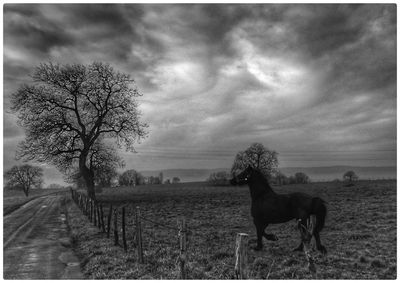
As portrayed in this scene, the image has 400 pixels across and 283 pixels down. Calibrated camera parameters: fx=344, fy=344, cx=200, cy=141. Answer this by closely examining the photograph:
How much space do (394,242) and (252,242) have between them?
16.9 ft

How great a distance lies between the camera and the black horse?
10289mm

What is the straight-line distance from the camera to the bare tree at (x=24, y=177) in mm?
93875

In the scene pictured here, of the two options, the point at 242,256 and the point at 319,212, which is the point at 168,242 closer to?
the point at 319,212

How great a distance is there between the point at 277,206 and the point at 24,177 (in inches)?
3926

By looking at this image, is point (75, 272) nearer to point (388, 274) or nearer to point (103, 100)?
point (388, 274)

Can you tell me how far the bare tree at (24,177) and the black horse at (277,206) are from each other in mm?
94832

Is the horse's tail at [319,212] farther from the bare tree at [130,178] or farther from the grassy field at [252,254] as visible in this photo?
the bare tree at [130,178]

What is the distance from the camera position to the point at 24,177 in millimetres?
95875

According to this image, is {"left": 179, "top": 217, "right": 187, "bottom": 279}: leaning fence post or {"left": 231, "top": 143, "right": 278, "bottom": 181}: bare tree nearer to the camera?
{"left": 179, "top": 217, "right": 187, "bottom": 279}: leaning fence post

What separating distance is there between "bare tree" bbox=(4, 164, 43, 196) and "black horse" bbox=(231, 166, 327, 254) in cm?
9483

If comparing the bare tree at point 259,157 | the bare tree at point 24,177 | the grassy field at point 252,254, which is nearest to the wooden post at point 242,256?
the grassy field at point 252,254

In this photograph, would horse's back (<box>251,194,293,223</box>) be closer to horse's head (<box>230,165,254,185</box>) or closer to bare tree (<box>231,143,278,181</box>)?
horse's head (<box>230,165,254,185</box>)

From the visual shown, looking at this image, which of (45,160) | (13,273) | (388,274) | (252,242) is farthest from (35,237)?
(45,160)

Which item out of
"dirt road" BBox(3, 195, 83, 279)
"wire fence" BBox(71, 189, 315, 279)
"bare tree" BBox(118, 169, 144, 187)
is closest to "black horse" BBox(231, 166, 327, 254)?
"wire fence" BBox(71, 189, 315, 279)
